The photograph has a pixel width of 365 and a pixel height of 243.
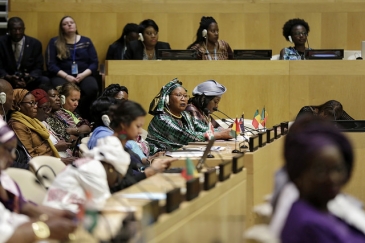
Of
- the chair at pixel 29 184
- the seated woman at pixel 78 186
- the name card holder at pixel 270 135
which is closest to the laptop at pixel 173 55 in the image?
the name card holder at pixel 270 135

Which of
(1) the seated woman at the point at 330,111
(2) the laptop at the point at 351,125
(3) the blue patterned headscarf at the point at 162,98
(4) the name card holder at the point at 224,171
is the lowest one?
(4) the name card holder at the point at 224,171

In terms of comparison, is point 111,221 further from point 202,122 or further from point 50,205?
point 202,122

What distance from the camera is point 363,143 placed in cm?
664

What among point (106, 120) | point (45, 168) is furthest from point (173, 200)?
point (106, 120)

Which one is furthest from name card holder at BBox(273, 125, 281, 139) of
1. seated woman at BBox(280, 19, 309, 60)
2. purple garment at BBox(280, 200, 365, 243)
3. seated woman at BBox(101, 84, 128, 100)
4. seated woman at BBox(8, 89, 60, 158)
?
purple garment at BBox(280, 200, 365, 243)

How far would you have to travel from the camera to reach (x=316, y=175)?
7.81ft

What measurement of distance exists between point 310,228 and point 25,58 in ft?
25.5

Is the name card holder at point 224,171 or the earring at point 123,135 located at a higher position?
the earring at point 123,135

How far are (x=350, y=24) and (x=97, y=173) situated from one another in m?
7.84

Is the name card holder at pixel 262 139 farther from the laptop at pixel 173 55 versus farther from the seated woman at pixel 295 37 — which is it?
the seated woman at pixel 295 37

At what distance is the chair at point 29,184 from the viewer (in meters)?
4.26

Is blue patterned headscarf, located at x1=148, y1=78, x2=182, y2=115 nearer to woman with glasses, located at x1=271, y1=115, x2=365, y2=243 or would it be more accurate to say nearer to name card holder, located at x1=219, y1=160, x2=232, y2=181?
name card holder, located at x1=219, y1=160, x2=232, y2=181

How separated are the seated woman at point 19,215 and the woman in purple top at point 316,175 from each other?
0.97m

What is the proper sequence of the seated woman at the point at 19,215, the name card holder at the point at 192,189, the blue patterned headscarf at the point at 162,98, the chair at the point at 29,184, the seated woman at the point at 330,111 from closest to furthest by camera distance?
A: the seated woman at the point at 19,215
the name card holder at the point at 192,189
the chair at the point at 29,184
the blue patterned headscarf at the point at 162,98
the seated woman at the point at 330,111
